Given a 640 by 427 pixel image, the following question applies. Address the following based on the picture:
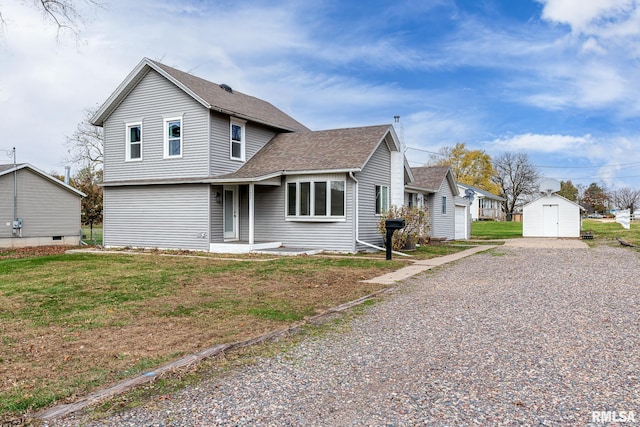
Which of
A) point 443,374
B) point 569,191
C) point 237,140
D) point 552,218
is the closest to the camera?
point 443,374

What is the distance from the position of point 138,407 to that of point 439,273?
9062mm

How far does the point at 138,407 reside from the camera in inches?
141

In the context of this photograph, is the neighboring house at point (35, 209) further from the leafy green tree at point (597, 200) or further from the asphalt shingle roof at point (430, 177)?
the leafy green tree at point (597, 200)

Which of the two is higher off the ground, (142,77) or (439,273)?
(142,77)

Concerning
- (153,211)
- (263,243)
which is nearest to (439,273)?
(263,243)

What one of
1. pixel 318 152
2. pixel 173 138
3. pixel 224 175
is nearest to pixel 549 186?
pixel 318 152

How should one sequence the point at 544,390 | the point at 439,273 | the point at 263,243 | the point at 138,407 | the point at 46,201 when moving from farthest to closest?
the point at 46,201 → the point at 263,243 → the point at 439,273 → the point at 544,390 → the point at 138,407

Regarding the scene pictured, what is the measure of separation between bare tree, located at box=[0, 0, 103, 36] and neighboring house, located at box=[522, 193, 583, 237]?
1117 inches

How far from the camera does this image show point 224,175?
1805 cm

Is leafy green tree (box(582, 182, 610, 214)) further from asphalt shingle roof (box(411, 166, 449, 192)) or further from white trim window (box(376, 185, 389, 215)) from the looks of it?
white trim window (box(376, 185, 389, 215))

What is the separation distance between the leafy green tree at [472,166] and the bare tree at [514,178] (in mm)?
2355

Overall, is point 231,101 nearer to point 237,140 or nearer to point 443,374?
point 237,140

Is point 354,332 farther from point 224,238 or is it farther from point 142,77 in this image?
point 142,77

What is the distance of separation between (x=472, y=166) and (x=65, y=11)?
56112mm
